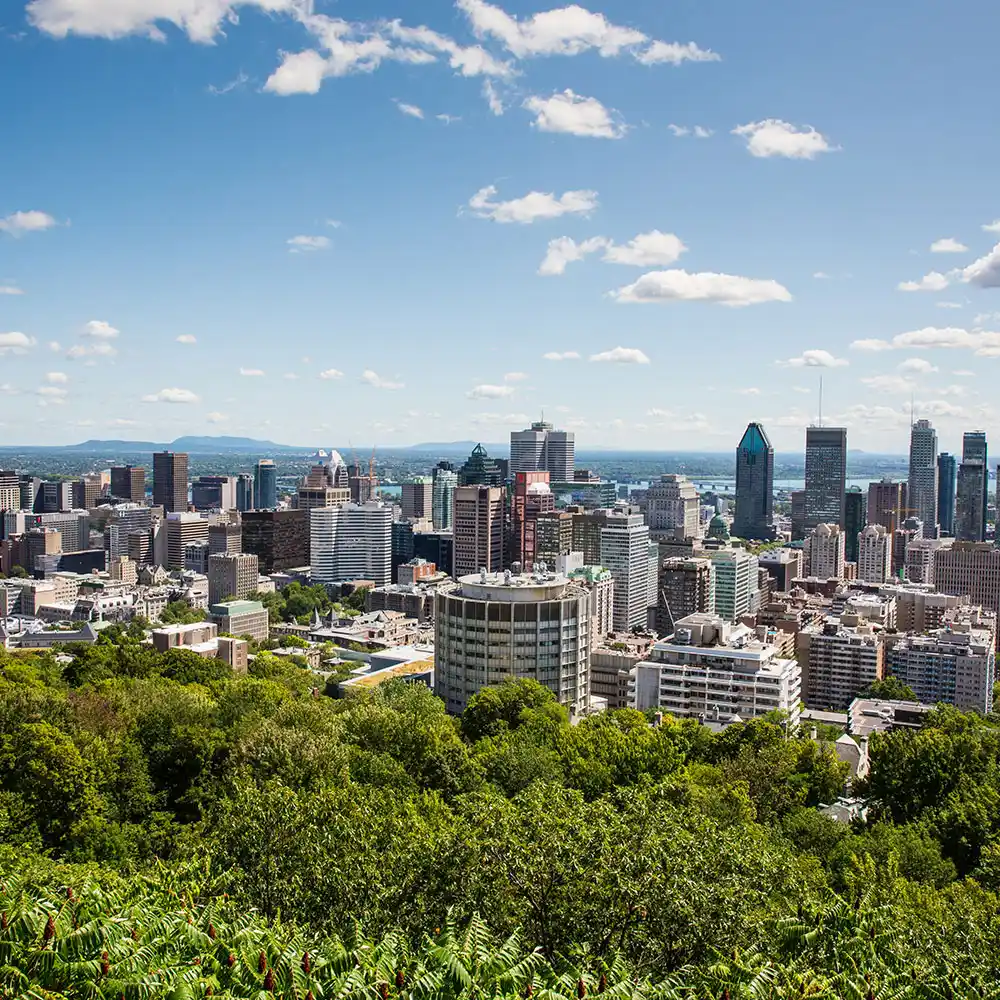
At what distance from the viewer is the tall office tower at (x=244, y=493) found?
132250mm

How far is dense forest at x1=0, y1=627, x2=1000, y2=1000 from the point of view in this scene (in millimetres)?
8109

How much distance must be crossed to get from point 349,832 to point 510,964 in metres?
4.38

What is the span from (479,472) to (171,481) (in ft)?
147

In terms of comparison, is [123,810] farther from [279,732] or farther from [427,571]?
[427,571]

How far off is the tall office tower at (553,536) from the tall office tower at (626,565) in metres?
5.53

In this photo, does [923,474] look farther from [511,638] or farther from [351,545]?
[511,638]

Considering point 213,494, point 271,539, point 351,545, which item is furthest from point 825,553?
point 213,494

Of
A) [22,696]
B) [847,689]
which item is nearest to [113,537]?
[847,689]

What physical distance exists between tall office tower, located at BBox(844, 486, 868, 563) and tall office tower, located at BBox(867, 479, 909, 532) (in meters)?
2.13

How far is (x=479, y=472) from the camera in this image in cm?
9388

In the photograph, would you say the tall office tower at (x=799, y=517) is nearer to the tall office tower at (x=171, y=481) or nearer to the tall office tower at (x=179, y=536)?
the tall office tower at (x=179, y=536)

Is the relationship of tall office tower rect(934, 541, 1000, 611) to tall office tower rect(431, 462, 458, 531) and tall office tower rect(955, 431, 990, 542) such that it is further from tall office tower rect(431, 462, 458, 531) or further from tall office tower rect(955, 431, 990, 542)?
tall office tower rect(431, 462, 458, 531)

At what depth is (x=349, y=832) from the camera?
39.9 feet

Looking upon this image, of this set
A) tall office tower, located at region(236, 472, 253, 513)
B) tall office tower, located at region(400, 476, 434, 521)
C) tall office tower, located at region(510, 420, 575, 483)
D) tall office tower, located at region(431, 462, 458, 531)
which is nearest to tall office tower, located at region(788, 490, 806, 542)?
tall office tower, located at region(510, 420, 575, 483)
